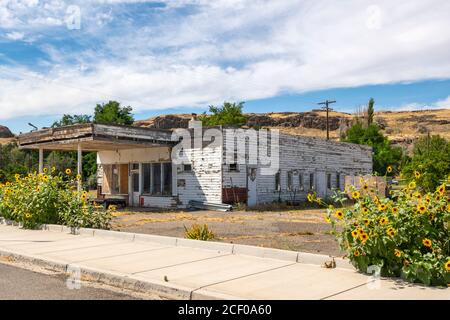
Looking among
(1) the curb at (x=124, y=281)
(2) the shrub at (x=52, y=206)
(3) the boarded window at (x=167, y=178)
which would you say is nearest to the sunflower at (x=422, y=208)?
(1) the curb at (x=124, y=281)

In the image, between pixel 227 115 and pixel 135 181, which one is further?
pixel 227 115

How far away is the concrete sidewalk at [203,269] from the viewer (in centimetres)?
652

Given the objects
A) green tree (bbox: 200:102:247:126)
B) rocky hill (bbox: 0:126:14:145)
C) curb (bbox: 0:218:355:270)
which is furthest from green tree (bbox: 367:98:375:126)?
rocky hill (bbox: 0:126:14:145)

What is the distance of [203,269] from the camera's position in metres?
8.11

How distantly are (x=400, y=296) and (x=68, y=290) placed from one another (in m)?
4.70

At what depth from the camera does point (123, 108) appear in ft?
210

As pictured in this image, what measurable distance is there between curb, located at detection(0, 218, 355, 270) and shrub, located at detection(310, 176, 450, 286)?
28.8 inches

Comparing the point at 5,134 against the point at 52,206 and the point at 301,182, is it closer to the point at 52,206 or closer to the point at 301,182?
the point at 301,182

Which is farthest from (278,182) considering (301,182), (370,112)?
(370,112)

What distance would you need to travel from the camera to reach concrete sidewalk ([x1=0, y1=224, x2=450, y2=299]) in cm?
652

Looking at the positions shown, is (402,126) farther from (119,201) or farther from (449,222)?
(449,222)

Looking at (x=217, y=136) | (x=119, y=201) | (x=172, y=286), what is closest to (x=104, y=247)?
(x=172, y=286)

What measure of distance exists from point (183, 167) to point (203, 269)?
17.8m

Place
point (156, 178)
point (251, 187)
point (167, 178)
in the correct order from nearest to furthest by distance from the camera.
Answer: point (251, 187)
point (167, 178)
point (156, 178)
